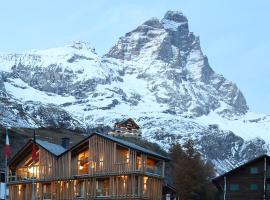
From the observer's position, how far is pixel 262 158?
83625 mm

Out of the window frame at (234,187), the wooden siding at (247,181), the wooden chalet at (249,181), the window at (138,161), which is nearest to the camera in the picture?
the window at (138,161)

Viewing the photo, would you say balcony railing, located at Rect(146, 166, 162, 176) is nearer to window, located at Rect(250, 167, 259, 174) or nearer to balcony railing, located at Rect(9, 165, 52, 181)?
balcony railing, located at Rect(9, 165, 52, 181)

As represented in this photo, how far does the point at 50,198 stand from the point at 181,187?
23.6m

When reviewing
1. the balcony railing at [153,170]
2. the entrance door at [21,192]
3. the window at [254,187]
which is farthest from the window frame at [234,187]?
the entrance door at [21,192]

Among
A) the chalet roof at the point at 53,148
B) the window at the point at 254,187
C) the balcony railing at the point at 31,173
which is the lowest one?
the window at the point at 254,187

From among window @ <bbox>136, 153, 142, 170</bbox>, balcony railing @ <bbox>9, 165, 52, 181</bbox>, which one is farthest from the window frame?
balcony railing @ <bbox>9, 165, 52, 181</bbox>

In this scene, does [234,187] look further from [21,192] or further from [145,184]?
[21,192]

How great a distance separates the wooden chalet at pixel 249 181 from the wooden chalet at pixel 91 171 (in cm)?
979

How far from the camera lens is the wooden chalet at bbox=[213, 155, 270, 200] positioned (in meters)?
83.9

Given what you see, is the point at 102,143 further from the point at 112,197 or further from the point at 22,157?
the point at 22,157

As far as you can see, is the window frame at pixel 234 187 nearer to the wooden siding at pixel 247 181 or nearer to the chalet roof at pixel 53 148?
the wooden siding at pixel 247 181

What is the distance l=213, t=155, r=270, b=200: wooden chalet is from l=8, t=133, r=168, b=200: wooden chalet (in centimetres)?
979

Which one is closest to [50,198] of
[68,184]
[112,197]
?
[68,184]

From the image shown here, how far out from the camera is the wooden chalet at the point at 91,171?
75.9 m
